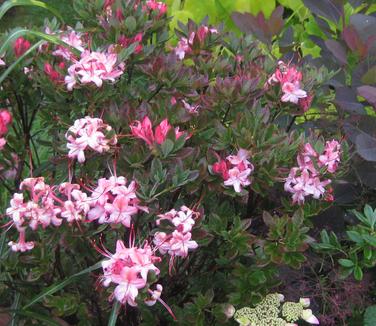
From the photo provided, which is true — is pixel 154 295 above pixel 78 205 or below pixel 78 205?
below

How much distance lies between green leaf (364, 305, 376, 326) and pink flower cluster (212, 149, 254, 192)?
549mm

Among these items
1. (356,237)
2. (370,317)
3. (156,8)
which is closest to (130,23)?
(156,8)

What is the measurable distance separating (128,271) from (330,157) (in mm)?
567

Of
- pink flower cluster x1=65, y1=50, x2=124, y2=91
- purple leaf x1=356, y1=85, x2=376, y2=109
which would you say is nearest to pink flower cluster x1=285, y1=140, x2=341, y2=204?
purple leaf x1=356, y1=85, x2=376, y2=109

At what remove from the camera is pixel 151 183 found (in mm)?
1271

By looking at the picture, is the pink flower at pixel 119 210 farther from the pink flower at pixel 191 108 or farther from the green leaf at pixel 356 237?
the green leaf at pixel 356 237

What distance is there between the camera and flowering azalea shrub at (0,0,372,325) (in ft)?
4.00

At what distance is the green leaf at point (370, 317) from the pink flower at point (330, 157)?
40cm

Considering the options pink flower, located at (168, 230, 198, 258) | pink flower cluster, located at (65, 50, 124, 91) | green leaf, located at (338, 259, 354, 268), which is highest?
pink flower cluster, located at (65, 50, 124, 91)

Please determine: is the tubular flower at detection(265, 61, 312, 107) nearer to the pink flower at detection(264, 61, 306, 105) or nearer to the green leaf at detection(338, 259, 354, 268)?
the pink flower at detection(264, 61, 306, 105)

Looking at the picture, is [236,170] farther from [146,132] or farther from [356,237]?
[356,237]

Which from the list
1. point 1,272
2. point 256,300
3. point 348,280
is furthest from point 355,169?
point 1,272

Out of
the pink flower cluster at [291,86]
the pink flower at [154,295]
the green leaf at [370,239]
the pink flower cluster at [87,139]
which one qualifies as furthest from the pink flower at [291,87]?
the pink flower at [154,295]

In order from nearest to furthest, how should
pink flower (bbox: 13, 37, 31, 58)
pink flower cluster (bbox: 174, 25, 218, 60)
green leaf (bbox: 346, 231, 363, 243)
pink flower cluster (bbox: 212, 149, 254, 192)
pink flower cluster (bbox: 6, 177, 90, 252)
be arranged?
pink flower cluster (bbox: 6, 177, 90, 252)
pink flower cluster (bbox: 212, 149, 254, 192)
green leaf (bbox: 346, 231, 363, 243)
pink flower (bbox: 13, 37, 31, 58)
pink flower cluster (bbox: 174, 25, 218, 60)
